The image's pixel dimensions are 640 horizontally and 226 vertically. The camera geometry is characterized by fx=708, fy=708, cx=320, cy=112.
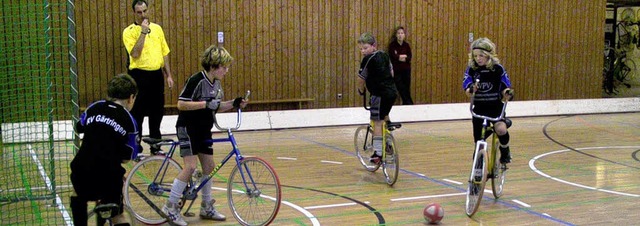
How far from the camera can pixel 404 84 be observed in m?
13.9

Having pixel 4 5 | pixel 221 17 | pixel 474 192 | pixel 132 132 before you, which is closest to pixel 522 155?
pixel 474 192

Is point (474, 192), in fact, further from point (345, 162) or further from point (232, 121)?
point (232, 121)

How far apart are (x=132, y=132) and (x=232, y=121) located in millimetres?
7788

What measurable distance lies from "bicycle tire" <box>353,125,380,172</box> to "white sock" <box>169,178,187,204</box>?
10.1ft

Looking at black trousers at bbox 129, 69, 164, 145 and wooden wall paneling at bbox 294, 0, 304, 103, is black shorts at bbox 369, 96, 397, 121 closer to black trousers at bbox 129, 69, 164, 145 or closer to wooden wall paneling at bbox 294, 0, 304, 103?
black trousers at bbox 129, 69, 164, 145

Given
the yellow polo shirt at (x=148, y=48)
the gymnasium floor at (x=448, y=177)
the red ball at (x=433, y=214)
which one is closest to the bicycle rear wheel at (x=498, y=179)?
the gymnasium floor at (x=448, y=177)

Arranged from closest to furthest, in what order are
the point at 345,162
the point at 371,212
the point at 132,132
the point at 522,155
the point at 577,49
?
the point at 132,132 < the point at 371,212 < the point at 345,162 < the point at 522,155 < the point at 577,49

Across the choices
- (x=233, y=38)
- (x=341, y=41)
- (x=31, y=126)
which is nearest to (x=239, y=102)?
(x=31, y=126)

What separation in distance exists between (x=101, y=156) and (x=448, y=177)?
16.0 feet

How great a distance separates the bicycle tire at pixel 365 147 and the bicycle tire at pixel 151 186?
3.03 m

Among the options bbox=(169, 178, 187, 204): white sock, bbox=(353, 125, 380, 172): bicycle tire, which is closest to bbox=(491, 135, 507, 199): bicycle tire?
bbox=(353, 125, 380, 172): bicycle tire

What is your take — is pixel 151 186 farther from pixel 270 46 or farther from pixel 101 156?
pixel 270 46

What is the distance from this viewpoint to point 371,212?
661 cm

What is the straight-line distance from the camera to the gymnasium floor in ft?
21.4
